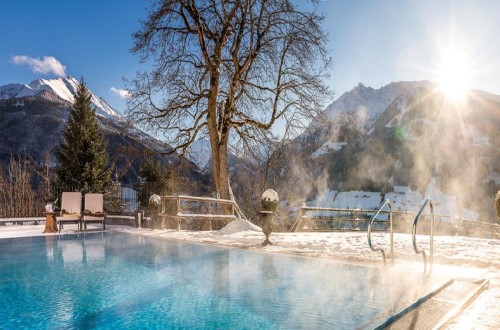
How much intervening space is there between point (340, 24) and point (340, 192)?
8566 cm

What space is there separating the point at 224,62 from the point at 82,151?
13.2m

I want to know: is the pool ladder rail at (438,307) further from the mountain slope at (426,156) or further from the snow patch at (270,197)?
the mountain slope at (426,156)

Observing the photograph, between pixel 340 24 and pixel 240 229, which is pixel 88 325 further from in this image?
pixel 340 24

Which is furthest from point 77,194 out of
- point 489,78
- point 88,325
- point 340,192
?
point 340,192

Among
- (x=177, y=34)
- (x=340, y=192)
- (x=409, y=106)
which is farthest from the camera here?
(x=409, y=106)

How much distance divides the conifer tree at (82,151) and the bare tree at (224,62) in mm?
9610

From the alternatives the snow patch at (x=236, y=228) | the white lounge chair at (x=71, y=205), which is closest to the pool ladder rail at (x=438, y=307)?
the snow patch at (x=236, y=228)

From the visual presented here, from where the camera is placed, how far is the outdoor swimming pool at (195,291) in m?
2.86

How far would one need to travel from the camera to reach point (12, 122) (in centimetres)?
9381

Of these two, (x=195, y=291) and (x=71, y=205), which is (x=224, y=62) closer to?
(x=71, y=205)

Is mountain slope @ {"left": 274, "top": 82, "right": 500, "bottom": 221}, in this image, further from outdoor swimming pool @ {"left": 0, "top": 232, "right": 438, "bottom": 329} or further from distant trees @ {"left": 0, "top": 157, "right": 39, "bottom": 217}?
outdoor swimming pool @ {"left": 0, "top": 232, "right": 438, "bottom": 329}

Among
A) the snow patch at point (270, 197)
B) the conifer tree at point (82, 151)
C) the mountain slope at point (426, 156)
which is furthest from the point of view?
the mountain slope at point (426, 156)

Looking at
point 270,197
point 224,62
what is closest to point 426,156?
point 224,62

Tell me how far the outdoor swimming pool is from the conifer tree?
15.3m
